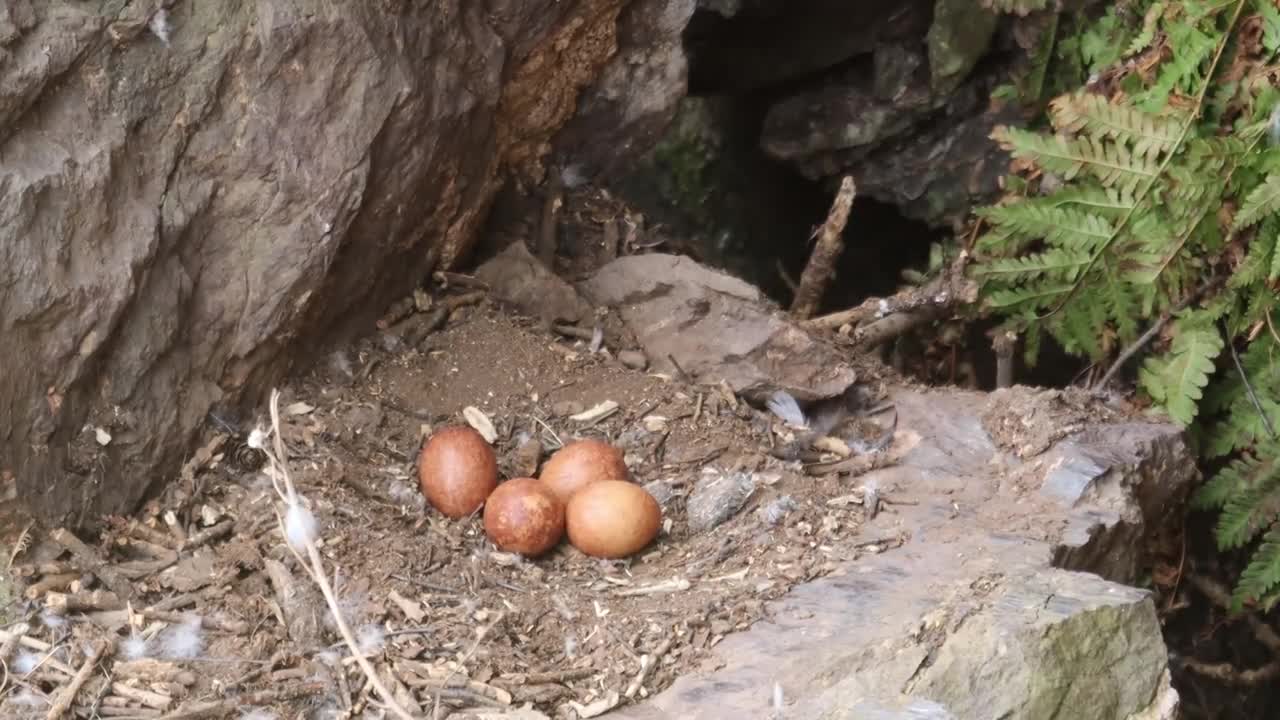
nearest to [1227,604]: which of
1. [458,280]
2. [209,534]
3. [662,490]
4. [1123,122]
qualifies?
[1123,122]

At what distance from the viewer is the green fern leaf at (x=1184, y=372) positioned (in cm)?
397

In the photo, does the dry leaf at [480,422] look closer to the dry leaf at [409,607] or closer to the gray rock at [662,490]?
the gray rock at [662,490]

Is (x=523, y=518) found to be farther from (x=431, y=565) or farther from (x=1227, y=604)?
(x=1227, y=604)

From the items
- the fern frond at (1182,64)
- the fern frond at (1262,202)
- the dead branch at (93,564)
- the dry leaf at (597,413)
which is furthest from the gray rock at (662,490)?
the fern frond at (1182,64)

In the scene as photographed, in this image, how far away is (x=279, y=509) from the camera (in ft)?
9.91

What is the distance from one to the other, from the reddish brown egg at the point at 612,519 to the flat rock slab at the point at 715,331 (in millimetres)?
804

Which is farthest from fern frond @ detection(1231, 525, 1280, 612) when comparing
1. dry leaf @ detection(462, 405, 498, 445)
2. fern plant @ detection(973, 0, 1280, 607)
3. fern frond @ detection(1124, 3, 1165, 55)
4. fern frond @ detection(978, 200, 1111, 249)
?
dry leaf @ detection(462, 405, 498, 445)

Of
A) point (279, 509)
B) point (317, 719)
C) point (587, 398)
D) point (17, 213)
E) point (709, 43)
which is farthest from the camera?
point (709, 43)

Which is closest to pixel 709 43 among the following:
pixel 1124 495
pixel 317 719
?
pixel 1124 495

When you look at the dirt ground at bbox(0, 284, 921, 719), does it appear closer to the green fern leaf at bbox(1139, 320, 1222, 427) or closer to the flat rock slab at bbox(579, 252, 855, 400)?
the flat rock slab at bbox(579, 252, 855, 400)

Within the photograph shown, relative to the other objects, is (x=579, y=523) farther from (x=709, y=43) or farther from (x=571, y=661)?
(x=709, y=43)

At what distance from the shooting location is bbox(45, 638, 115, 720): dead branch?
2.42 meters

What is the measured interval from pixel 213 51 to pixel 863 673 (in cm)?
213

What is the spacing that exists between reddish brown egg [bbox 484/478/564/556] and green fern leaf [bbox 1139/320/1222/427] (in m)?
2.10
